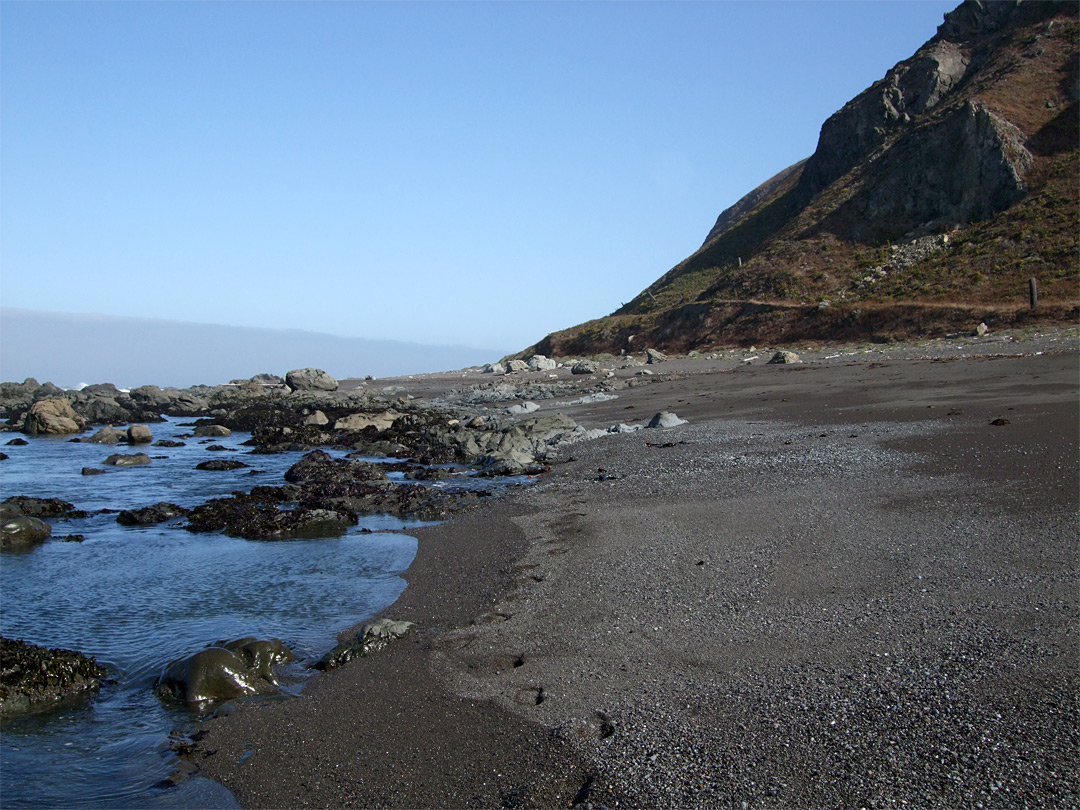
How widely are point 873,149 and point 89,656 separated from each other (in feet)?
216

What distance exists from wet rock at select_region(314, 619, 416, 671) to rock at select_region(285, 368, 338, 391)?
40486 mm

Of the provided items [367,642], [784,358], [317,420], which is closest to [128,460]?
[317,420]

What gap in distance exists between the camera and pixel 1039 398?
1521cm

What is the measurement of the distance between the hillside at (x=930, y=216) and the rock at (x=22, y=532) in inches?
1256

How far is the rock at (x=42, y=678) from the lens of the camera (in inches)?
254

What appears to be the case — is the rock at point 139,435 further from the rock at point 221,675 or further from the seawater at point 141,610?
the rock at point 221,675

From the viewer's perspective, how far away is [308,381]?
46.1 meters

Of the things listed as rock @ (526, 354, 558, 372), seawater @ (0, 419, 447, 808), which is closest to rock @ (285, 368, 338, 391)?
rock @ (526, 354, 558, 372)

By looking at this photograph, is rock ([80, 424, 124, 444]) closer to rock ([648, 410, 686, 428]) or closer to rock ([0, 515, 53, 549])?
rock ([0, 515, 53, 549])

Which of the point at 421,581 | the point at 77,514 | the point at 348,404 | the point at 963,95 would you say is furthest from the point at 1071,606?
the point at 963,95

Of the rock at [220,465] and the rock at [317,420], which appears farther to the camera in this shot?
the rock at [317,420]

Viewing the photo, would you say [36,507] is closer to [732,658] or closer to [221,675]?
[221,675]

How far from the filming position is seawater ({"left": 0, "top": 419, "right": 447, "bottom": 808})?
17.8ft

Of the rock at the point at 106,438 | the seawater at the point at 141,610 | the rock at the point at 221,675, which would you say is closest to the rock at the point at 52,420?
the rock at the point at 106,438
